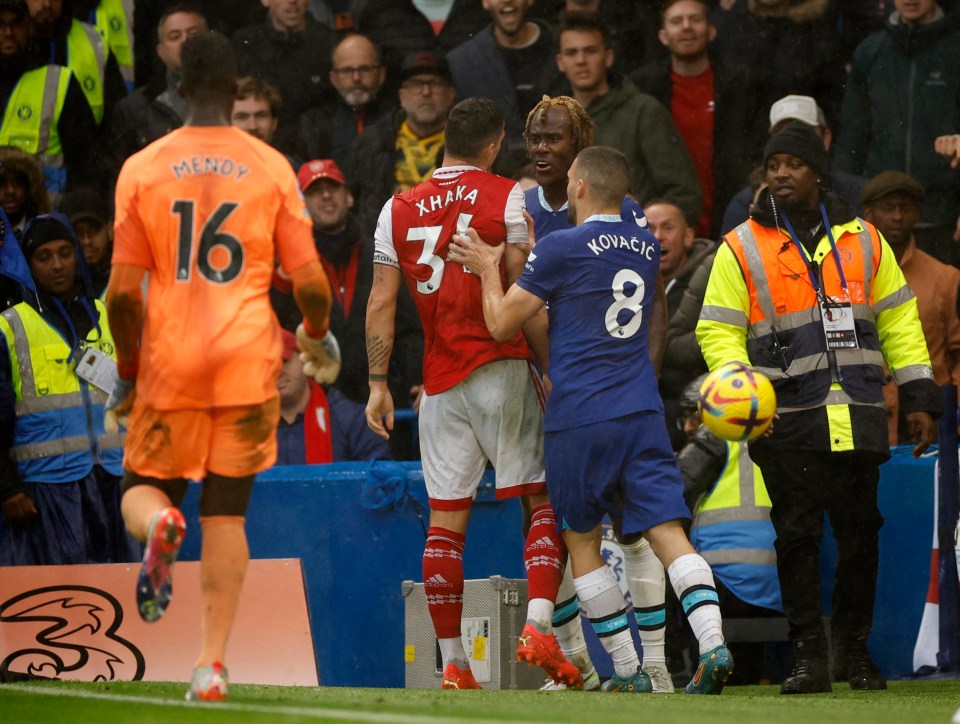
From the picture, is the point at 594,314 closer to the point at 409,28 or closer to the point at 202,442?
the point at 202,442

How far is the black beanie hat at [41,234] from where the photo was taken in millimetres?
9430

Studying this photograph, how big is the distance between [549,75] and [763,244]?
3.72 metres

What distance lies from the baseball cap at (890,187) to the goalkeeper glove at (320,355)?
4.89 m

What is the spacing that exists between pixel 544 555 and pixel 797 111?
14.1ft

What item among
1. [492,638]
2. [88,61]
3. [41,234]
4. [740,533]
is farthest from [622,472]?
[88,61]

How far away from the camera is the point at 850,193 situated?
10.4 metres

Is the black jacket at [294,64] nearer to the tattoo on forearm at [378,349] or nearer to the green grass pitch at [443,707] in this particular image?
the tattoo on forearm at [378,349]

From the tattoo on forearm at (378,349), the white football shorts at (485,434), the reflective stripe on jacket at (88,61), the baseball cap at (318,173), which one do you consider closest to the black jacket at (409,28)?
the baseball cap at (318,173)

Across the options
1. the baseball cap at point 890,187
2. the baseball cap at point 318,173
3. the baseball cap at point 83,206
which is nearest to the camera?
the baseball cap at point 890,187

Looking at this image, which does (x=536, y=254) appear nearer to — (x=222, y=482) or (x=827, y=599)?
(x=222, y=482)

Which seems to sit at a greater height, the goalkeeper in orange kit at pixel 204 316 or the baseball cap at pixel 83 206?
the baseball cap at pixel 83 206

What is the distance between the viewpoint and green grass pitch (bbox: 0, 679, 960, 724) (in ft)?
16.8

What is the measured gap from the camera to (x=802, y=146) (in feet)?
25.8

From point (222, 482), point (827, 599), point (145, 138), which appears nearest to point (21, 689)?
point (222, 482)
